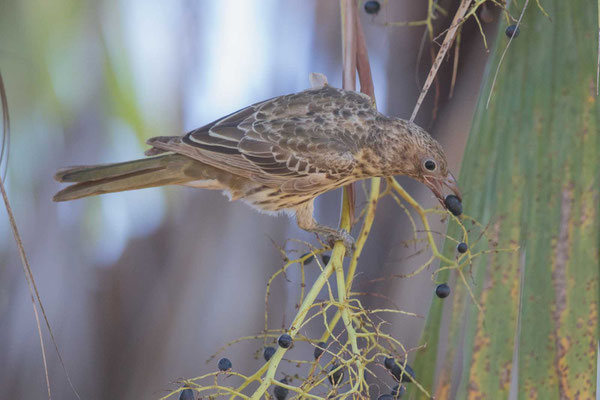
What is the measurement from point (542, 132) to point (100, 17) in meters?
1.12

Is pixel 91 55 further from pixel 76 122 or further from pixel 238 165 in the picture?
pixel 238 165

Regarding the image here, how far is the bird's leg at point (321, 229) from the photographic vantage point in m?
1.04

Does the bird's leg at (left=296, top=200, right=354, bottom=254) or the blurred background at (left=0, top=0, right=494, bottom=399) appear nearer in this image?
the bird's leg at (left=296, top=200, right=354, bottom=254)

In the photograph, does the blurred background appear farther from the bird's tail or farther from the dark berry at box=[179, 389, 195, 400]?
the dark berry at box=[179, 389, 195, 400]

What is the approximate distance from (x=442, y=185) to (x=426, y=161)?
0.17 ft

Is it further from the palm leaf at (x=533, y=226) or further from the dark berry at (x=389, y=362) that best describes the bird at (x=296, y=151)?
the dark berry at (x=389, y=362)

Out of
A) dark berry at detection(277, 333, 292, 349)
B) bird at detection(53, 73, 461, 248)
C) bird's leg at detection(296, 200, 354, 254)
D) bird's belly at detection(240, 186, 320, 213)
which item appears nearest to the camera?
dark berry at detection(277, 333, 292, 349)

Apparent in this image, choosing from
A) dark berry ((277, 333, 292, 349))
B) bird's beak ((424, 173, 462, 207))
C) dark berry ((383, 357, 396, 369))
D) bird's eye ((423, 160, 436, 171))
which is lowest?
dark berry ((383, 357, 396, 369))

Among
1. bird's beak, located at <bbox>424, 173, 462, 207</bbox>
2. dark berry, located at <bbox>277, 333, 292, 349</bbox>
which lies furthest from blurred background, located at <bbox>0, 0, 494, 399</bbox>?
dark berry, located at <bbox>277, 333, 292, 349</bbox>

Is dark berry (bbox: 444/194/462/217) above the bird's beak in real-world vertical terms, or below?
below

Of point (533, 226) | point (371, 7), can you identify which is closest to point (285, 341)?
point (533, 226)

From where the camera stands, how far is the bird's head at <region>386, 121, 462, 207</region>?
110 cm

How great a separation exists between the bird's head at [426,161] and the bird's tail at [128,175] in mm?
405

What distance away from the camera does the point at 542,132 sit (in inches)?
40.2
